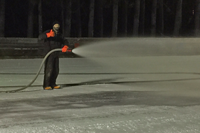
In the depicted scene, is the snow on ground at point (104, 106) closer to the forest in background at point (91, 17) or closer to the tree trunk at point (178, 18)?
the forest in background at point (91, 17)

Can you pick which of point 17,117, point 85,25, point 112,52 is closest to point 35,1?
point 112,52

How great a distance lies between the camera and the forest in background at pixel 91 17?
39.0 metres

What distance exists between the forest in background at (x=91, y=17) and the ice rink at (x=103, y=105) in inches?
921

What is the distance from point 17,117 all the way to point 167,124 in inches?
92.0

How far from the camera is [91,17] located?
3878 cm

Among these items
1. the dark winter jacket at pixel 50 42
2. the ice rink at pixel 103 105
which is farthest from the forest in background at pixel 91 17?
the dark winter jacket at pixel 50 42

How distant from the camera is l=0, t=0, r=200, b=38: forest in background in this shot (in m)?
39.0

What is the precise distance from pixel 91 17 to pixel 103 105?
101 feet

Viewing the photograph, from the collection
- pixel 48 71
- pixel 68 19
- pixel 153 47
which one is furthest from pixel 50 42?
pixel 68 19

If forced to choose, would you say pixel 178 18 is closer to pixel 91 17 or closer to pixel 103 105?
pixel 91 17

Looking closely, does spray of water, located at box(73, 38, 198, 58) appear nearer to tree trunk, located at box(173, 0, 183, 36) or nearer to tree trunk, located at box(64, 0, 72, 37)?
tree trunk, located at box(64, 0, 72, 37)

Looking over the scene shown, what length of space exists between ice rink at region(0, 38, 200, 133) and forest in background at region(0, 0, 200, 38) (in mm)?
23405

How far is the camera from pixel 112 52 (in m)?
26.7

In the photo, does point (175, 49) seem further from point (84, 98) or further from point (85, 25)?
point (85, 25)
